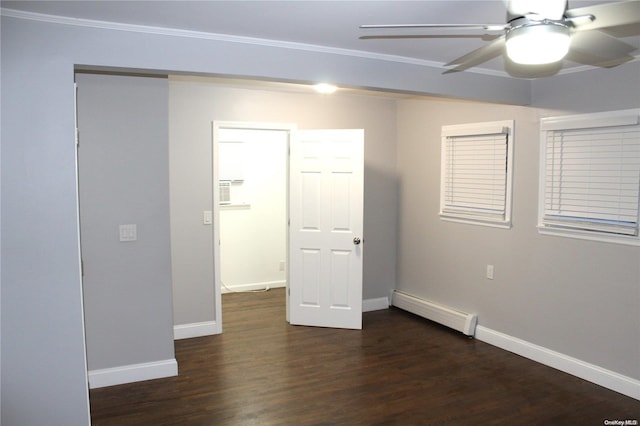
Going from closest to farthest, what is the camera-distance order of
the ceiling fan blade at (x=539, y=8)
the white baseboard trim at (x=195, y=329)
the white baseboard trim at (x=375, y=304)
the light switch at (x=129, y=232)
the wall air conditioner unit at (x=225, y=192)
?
the ceiling fan blade at (x=539, y=8), the light switch at (x=129, y=232), the white baseboard trim at (x=195, y=329), the white baseboard trim at (x=375, y=304), the wall air conditioner unit at (x=225, y=192)

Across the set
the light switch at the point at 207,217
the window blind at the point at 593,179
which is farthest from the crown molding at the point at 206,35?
the light switch at the point at 207,217

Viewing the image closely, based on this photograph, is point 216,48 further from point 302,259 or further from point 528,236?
point 528,236

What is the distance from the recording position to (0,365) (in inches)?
96.2

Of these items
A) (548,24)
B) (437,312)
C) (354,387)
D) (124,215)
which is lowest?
(354,387)

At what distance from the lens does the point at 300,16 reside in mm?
2463

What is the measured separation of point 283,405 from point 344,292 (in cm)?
178

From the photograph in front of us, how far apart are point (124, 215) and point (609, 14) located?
10.5 ft

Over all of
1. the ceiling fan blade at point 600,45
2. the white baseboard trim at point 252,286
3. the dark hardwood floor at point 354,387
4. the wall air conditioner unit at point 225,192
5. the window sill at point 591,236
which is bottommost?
the dark hardwood floor at point 354,387

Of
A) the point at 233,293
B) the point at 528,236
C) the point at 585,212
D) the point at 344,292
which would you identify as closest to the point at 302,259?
the point at 344,292

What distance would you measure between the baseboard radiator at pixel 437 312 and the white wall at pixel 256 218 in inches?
71.4

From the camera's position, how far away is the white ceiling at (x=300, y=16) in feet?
7.48

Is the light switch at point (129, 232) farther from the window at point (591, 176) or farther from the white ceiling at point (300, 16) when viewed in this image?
the window at point (591, 176)

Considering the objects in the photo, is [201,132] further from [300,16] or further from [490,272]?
[490,272]

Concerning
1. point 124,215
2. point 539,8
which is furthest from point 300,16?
point 124,215
